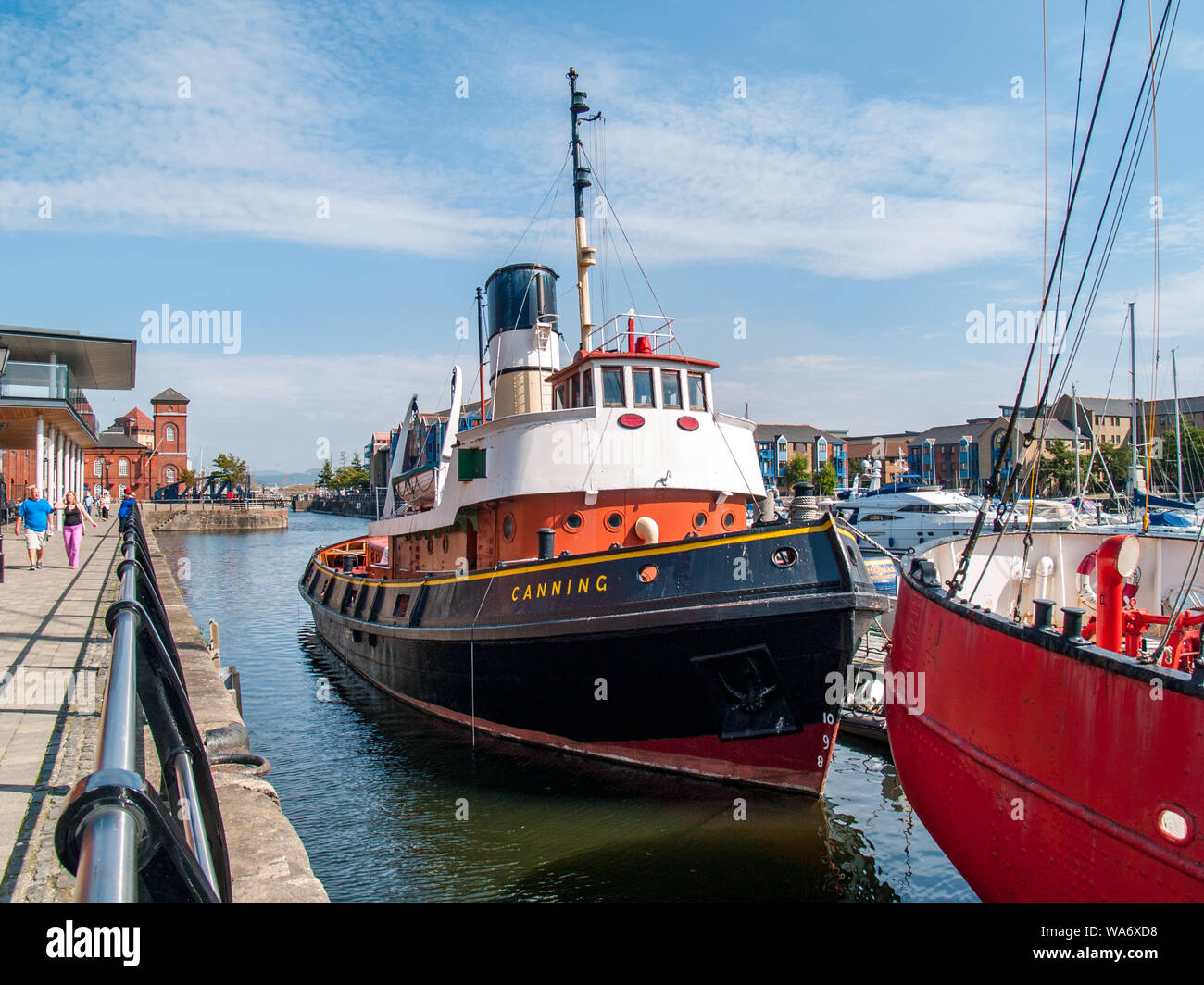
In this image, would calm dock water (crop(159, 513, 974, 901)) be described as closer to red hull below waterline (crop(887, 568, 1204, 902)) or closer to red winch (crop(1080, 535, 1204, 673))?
red hull below waterline (crop(887, 568, 1204, 902))

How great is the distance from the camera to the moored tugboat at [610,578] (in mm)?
10039

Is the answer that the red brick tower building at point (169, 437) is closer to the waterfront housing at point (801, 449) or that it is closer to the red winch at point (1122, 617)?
the waterfront housing at point (801, 449)

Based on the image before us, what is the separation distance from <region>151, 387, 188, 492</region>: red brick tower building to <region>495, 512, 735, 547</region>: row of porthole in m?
101

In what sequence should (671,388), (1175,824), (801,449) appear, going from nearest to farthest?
1. (1175,824)
2. (671,388)
3. (801,449)

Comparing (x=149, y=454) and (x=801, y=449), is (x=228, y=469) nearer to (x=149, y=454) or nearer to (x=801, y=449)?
(x=149, y=454)

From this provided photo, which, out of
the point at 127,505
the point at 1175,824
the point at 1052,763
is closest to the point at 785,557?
the point at 1052,763

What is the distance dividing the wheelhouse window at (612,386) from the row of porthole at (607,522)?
1680mm

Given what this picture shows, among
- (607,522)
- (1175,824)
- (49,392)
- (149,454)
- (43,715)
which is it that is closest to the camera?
(1175,824)

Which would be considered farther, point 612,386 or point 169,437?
point 169,437

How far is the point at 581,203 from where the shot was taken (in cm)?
1592

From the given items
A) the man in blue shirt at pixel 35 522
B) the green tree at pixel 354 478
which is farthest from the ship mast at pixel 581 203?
the green tree at pixel 354 478

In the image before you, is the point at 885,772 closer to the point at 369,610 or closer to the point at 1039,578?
the point at 1039,578

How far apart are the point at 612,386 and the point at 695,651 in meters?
4.41
